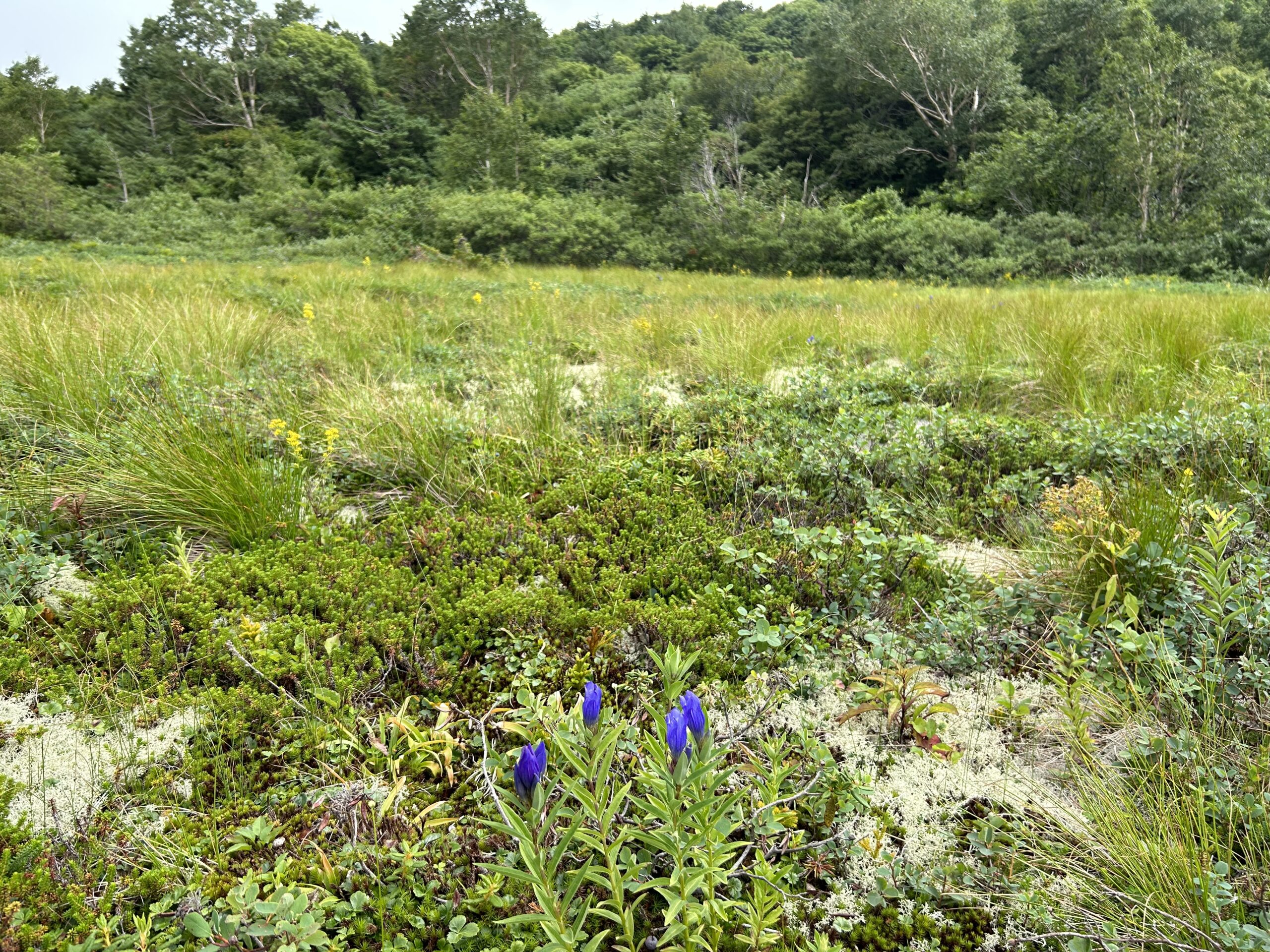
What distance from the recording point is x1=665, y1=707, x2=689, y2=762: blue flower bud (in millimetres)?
957

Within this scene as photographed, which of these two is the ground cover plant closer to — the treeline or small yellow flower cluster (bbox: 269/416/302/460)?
small yellow flower cluster (bbox: 269/416/302/460)

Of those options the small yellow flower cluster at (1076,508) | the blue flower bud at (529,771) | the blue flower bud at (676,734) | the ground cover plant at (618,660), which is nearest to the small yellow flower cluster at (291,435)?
the ground cover plant at (618,660)

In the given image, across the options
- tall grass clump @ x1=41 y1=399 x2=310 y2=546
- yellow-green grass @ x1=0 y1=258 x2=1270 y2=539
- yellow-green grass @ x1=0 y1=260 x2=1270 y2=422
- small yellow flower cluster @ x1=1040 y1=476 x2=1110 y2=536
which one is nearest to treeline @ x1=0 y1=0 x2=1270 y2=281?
yellow-green grass @ x1=0 y1=260 x2=1270 y2=422

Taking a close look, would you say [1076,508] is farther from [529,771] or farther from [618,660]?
[529,771]

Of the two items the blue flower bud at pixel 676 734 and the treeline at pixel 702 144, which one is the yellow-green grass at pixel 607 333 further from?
the treeline at pixel 702 144

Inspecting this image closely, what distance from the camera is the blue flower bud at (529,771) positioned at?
943 mm

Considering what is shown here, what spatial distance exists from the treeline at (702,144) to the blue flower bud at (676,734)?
1510 cm

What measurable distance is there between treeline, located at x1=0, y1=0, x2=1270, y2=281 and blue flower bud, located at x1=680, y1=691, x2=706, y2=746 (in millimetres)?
15099

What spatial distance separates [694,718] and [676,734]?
38mm

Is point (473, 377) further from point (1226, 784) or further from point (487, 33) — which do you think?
point (487, 33)

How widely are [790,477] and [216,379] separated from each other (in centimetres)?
308

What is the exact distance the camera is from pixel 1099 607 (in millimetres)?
Result: 1895

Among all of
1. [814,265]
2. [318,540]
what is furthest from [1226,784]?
[814,265]

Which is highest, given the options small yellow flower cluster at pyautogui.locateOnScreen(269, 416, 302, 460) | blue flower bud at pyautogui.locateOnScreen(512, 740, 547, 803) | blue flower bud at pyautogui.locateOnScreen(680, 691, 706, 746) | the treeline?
the treeline
